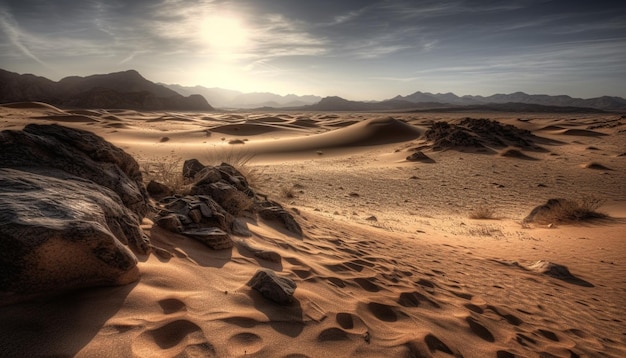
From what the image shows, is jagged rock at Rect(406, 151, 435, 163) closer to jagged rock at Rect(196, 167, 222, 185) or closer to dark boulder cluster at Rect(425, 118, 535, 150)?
dark boulder cluster at Rect(425, 118, 535, 150)

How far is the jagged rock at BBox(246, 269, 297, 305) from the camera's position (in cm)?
235

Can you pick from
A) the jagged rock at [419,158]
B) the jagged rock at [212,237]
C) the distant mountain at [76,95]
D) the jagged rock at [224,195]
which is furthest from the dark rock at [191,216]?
the distant mountain at [76,95]

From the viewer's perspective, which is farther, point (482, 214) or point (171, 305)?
point (482, 214)

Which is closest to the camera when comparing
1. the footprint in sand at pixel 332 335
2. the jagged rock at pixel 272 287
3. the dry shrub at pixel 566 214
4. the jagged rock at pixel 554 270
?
the footprint in sand at pixel 332 335

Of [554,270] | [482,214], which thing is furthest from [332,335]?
[482,214]

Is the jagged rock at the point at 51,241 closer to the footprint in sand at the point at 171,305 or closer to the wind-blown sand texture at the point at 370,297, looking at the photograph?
the wind-blown sand texture at the point at 370,297

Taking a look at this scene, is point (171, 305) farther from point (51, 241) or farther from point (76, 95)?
point (76, 95)

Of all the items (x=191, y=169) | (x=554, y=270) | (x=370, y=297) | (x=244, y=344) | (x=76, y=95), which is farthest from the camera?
(x=76, y=95)

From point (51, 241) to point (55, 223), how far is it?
119 mm

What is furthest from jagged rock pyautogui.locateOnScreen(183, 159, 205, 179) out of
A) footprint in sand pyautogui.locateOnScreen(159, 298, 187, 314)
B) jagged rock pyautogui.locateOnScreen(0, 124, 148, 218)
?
footprint in sand pyautogui.locateOnScreen(159, 298, 187, 314)

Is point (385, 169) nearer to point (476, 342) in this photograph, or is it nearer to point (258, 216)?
point (258, 216)

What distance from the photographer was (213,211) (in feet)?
12.1

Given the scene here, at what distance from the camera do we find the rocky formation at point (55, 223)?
63.6 inches

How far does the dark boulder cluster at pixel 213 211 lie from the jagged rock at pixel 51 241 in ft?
3.22
